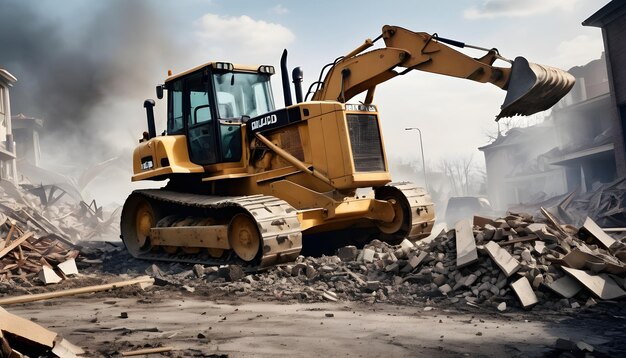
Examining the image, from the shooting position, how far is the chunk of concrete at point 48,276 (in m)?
11.2

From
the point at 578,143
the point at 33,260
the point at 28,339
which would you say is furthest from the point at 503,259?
the point at 578,143

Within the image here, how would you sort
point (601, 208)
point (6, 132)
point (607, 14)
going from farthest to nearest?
1. point (6, 132)
2. point (607, 14)
3. point (601, 208)

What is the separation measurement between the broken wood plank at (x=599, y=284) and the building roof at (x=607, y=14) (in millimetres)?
22089

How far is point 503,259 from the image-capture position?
8.60m

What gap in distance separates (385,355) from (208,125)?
780 cm

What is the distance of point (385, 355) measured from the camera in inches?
211

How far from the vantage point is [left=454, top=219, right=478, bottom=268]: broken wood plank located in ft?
29.1

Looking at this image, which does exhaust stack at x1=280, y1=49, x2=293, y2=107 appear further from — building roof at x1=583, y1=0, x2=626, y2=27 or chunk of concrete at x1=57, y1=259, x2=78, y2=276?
building roof at x1=583, y1=0, x2=626, y2=27

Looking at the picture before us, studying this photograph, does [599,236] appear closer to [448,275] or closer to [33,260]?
[448,275]

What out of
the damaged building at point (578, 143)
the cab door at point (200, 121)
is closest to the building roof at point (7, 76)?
the cab door at point (200, 121)

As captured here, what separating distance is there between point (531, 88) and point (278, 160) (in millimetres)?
4825

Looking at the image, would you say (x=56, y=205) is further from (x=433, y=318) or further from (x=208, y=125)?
(x=433, y=318)

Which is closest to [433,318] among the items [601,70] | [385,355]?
[385,355]

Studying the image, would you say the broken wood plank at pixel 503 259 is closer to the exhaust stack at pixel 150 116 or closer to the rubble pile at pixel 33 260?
the rubble pile at pixel 33 260
